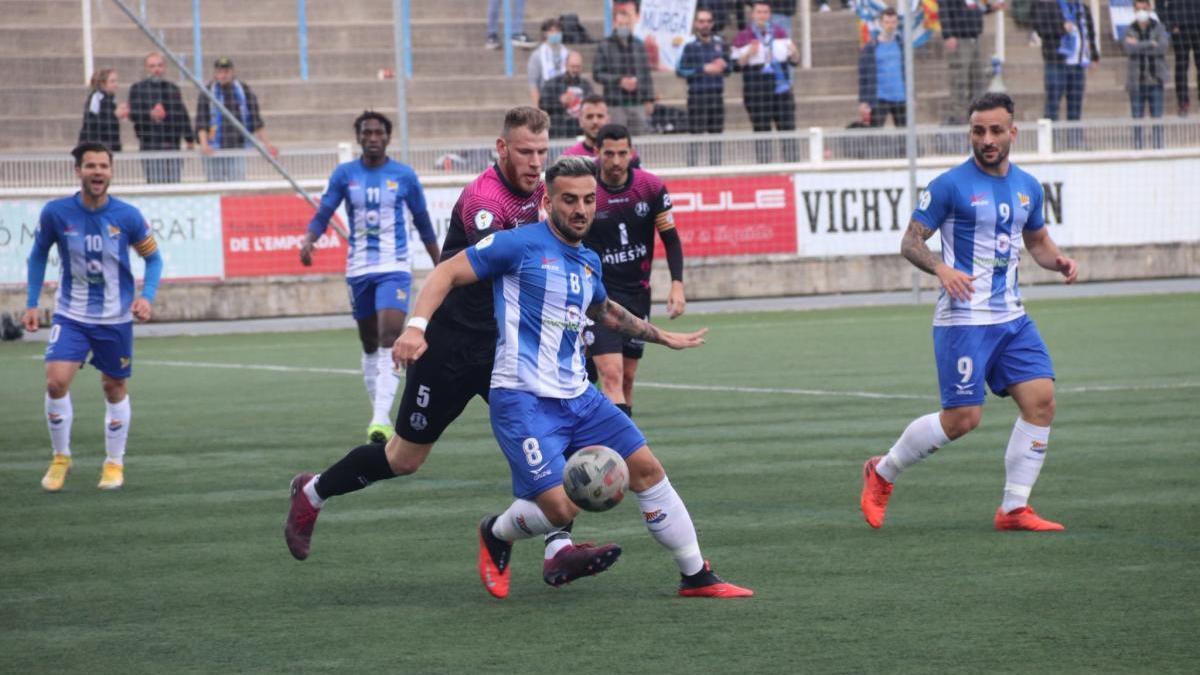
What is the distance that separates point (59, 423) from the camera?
11219 millimetres

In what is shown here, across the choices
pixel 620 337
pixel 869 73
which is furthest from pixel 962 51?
pixel 620 337

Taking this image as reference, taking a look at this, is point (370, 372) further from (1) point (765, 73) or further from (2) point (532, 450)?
(1) point (765, 73)

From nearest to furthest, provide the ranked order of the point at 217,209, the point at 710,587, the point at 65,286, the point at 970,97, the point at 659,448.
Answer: the point at 710,587 → the point at 65,286 → the point at 659,448 → the point at 217,209 → the point at 970,97

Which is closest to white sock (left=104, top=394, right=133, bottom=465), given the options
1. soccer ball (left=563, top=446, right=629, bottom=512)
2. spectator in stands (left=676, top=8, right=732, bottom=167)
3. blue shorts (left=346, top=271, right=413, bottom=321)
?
blue shorts (left=346, top=271, right=413, bottom=321)

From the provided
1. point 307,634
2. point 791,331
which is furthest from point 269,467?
point 791,331

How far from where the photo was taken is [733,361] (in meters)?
17.8

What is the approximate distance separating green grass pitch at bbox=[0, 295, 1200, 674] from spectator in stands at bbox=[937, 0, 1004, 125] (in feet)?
36.5

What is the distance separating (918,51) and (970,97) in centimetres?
113

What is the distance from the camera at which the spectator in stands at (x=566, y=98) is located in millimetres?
24016

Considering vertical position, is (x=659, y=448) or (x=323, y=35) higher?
(x=323, y=35)

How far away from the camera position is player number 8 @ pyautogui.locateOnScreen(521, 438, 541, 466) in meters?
7.30

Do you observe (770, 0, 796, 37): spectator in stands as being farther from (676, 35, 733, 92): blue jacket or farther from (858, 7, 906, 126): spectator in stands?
(676, 35, 733, 92): blue jacket

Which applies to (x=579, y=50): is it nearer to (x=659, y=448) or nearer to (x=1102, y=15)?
(x=1102, y=15)

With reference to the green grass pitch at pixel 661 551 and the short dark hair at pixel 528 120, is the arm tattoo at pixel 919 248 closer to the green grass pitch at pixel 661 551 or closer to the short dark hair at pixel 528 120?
the green grass pitch at pixel 661 551
